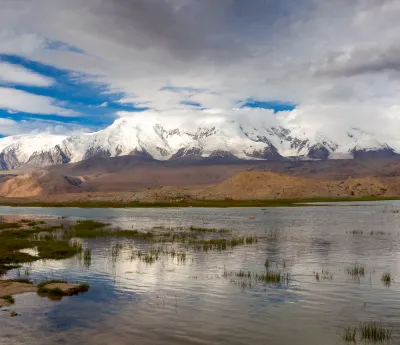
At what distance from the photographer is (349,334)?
2247 cm

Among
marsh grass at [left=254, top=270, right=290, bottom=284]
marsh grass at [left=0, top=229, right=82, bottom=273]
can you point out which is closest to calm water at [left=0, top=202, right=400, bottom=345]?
marsh grass at [left=254, top=270, right=290, bottom=284]

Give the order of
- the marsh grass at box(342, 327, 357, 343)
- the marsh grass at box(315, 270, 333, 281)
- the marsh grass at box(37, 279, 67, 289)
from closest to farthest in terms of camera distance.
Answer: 1. the marsh grass at box(342, 327, 357, 343)
2. the marsh grass at box(37, 279, 67, 289)
3. the marsh grass at box(315, 270, 333, 281)

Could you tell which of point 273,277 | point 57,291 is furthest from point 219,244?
point 57,291

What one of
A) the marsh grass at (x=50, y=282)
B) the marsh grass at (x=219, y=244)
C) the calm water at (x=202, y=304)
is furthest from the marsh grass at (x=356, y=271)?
the marsh grass at (x=50, y=282)

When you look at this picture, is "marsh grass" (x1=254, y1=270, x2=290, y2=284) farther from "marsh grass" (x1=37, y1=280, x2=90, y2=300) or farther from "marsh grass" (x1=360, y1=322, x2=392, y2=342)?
"marsh grass" (x1=37, y1=280, x2=90, y2=300)

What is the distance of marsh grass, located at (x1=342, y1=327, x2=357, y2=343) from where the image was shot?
2195 centimetres

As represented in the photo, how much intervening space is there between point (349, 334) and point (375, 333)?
117 cm

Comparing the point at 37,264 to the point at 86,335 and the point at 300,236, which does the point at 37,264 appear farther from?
the point at 300,236

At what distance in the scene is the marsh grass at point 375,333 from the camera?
22.0 meters

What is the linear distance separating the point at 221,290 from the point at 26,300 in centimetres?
1238

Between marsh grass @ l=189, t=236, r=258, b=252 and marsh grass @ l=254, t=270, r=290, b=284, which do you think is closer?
marsh grass @ l=254, t=270, r=290, b=284

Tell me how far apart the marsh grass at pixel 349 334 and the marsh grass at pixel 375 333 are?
0.38 metres

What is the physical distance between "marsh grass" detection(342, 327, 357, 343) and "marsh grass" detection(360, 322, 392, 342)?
1.25ft

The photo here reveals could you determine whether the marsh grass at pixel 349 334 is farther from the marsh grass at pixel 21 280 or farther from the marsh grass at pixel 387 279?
the marsh grass at pixel 21 280
